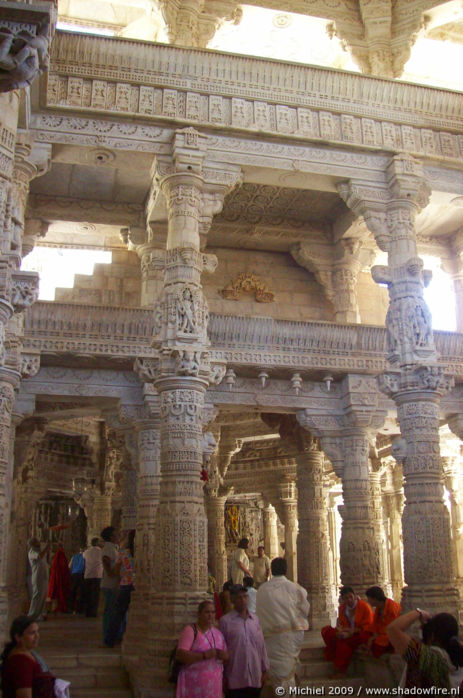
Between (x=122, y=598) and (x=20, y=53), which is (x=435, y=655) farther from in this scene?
(x=122, y=598)

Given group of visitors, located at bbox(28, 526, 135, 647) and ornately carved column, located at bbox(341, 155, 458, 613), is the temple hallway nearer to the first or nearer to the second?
group of visitors, located at bbox(28, 526, 135, 647)

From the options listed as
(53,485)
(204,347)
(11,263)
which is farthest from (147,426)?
(53,485)

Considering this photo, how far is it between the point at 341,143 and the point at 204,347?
4.14 m

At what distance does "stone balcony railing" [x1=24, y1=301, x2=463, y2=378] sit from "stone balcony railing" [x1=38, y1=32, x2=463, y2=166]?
2685mm

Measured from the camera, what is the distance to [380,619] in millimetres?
7516

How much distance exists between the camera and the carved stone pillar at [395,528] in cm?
1814

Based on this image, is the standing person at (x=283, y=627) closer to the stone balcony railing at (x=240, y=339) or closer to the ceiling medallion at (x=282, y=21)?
the stone balcony railing at (x=240, y=339)

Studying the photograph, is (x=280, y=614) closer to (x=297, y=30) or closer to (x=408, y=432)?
(x=408, y=432)

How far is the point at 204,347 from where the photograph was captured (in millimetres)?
8273

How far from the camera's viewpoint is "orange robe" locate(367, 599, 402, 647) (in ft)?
24.2

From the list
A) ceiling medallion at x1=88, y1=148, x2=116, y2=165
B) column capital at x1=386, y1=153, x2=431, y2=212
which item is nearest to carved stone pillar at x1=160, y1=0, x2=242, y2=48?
ceiling medallion at x1=88, y1=148, x2=116, y2=165

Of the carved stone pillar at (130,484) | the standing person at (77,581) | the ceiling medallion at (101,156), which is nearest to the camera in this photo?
the ceiling medallion at (101,156)

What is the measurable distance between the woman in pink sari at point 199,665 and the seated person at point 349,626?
3193mm

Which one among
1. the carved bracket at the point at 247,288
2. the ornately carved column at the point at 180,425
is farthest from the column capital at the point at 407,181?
the carved bracket at the point at 247,288
